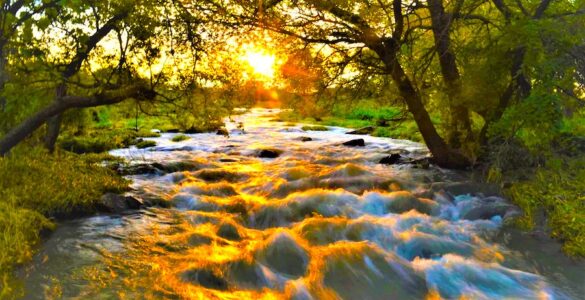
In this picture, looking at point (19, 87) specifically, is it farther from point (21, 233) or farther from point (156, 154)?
point (156, 154)

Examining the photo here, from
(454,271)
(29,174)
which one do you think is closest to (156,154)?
(29,174)

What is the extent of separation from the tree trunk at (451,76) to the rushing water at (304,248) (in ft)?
7.06

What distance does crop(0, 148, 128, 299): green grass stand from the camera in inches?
264

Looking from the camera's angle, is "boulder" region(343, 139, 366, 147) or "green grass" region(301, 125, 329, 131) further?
"green grass" region(301, 125, 329, 131)

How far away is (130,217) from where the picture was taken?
372 inches

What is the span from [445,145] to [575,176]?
433 centimetres

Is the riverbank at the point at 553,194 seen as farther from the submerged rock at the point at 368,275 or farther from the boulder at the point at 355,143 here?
the boulder at the point at 355,143

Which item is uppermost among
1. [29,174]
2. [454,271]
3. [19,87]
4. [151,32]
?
[151,32]

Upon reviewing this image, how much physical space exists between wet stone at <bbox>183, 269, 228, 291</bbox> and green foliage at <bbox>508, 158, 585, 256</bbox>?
562 centimetres

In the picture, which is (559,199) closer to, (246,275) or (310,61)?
(246,275)

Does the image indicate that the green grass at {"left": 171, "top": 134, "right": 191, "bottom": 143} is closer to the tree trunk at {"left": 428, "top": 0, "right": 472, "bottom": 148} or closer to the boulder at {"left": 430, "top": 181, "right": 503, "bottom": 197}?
the tree trunk at {"left": 428, "top": 0, "right": 472, "bottom": 148}

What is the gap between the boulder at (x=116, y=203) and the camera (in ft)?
31.8

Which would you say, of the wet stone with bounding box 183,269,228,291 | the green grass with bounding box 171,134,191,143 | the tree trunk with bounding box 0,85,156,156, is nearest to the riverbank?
the wet stone with bounding box 183,269,228,291

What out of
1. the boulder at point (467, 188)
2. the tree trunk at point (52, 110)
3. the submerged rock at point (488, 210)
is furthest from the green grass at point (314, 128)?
the tree trunk at point (52, 110)
